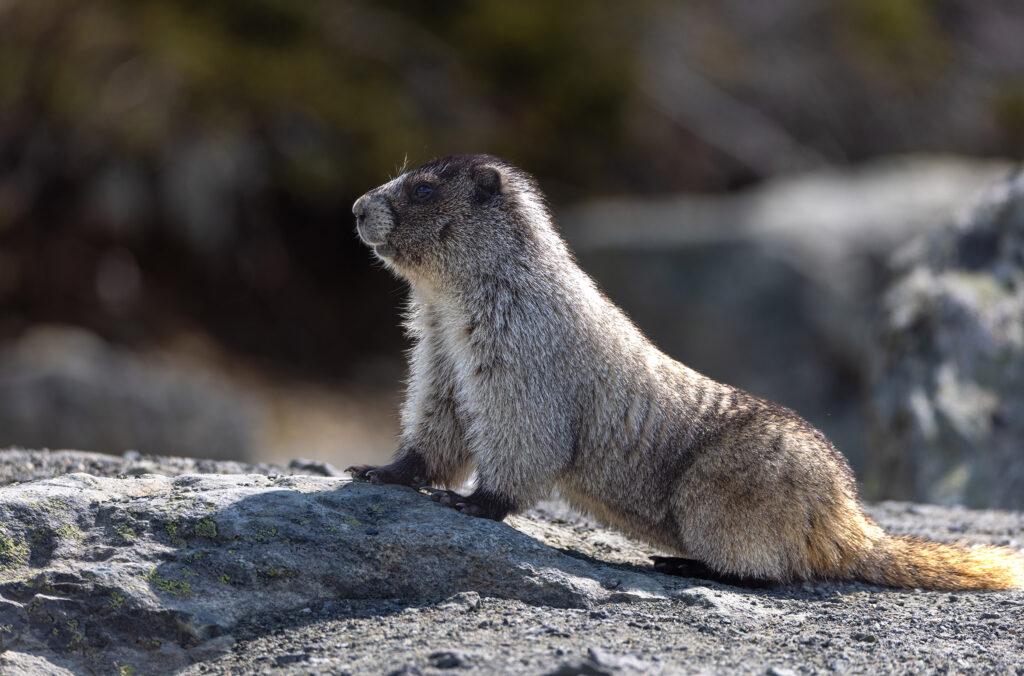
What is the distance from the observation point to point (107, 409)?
17.0 meters

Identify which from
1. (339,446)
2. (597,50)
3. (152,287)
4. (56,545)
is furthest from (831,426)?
(56,545)

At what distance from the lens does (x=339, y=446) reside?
67.1 feet

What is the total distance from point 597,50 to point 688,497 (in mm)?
19129

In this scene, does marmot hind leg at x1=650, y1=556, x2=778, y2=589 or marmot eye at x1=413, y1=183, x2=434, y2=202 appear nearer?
marmot hind leg at x1=650, y1=556, x2=778, y2=589

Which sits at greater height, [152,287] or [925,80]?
[925,80]

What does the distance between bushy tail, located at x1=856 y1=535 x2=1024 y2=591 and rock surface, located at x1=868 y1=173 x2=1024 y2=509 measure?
4.03 metres

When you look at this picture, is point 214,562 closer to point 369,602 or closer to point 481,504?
point 369,602

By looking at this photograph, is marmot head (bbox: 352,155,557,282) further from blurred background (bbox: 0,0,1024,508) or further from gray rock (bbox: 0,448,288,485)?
blurred background (bbox: 0,0,1024,508)

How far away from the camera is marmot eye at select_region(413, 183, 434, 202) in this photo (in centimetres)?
749

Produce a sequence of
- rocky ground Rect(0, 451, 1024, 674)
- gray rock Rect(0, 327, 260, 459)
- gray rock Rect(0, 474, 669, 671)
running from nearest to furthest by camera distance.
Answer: rocky ground Rect(0, 451, 1024, 674), gray rock Rect(0, 474, 669, 671), gray rock Rect(0, 327, 260, 459)

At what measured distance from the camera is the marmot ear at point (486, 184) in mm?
7523

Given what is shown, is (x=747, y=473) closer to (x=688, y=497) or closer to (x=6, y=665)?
(x=688, y=497)

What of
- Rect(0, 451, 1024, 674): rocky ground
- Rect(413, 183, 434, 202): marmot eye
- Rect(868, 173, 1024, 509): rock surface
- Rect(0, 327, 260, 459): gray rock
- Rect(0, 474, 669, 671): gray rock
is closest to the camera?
Rect(0, 451, 1024, 674): rocky ground

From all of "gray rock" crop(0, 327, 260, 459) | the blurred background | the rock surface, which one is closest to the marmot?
the rock surface
